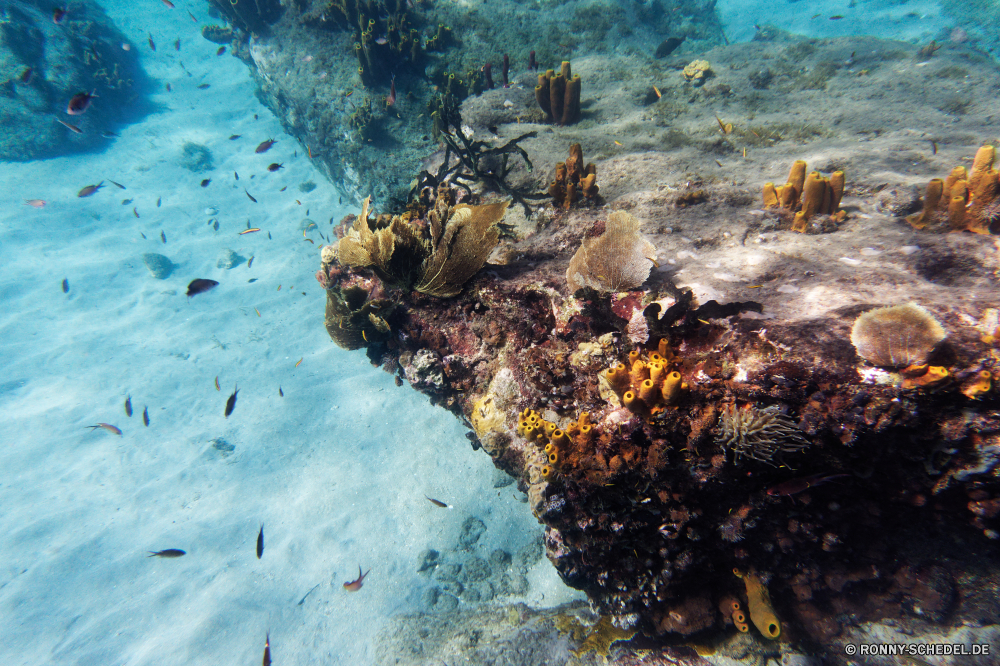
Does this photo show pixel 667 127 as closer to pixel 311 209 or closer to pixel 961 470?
pixel 961 470

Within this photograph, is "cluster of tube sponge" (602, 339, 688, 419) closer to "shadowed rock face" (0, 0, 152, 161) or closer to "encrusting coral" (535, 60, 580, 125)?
"encrusting coral" (535, 60, 580, 125)

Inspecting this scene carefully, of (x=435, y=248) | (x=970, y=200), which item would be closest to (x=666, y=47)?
(x=970, y=200)

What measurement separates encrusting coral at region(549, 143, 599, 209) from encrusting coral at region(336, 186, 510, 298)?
1366mm

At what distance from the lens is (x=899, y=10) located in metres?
21.6

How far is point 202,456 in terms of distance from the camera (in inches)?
299

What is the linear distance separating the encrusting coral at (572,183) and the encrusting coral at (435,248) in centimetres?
137

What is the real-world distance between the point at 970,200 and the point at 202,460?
1188 cm

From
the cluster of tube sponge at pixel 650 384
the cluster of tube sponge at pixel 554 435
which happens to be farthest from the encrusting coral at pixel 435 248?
the cluster of tube sponge at pixel 650 384

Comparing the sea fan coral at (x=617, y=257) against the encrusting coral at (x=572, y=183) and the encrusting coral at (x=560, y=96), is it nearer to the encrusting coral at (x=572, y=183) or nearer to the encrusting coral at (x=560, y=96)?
the encrusting coral at (x=572, y=183)

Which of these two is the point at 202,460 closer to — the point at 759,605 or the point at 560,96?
the point at 759,605

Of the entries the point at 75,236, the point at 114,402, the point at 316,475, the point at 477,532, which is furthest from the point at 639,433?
the point at 75,236

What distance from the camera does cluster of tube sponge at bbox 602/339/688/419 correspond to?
7.45 ft

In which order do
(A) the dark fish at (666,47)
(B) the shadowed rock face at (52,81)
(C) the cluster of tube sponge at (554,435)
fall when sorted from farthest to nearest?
(B) the shadowed rock face at (52,81)
(A) the dark fish at (666,47)
(C) the cluster of tube sponge at (554,435)

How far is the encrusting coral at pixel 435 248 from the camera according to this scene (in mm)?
3574
